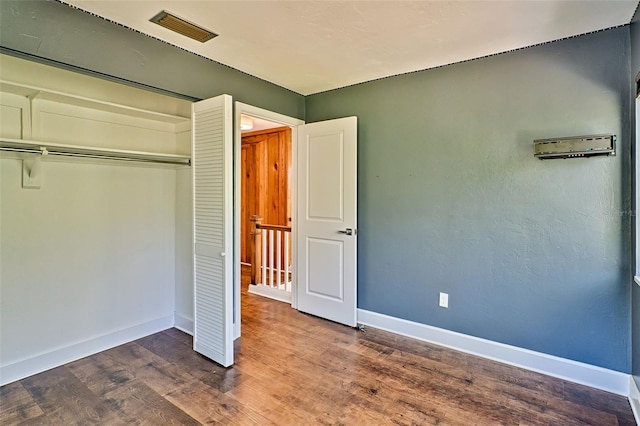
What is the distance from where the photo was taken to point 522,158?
8.54ft

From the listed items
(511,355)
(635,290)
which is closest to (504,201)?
(635,290)

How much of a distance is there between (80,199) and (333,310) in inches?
98.9

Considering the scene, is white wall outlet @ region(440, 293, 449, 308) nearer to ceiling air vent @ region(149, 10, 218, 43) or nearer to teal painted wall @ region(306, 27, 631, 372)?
teal painted wall @ region(306, 27, 631, 372)

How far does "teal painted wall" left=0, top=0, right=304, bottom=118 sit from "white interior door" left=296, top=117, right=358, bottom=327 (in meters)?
0.94

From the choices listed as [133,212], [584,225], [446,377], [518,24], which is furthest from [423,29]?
[133,212]

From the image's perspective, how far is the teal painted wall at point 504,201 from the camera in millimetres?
2318

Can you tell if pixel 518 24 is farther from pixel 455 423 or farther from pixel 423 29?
pixel 455 423

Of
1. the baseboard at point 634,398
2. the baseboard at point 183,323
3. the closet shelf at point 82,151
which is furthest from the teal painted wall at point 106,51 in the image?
the baseboard at point 634,398

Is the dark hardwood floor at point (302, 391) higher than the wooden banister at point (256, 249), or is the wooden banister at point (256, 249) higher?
the wooden banister at point (256, 249)

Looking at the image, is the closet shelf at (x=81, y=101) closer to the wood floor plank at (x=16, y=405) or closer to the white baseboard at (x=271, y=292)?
the wood floor plank at (x=16, y=405)

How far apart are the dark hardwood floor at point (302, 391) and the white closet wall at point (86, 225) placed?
0.95 feet

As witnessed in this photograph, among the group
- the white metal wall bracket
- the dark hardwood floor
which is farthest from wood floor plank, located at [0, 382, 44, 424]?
the white metal wall bracket

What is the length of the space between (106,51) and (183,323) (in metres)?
2.40

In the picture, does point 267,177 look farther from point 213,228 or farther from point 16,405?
point 16,405
